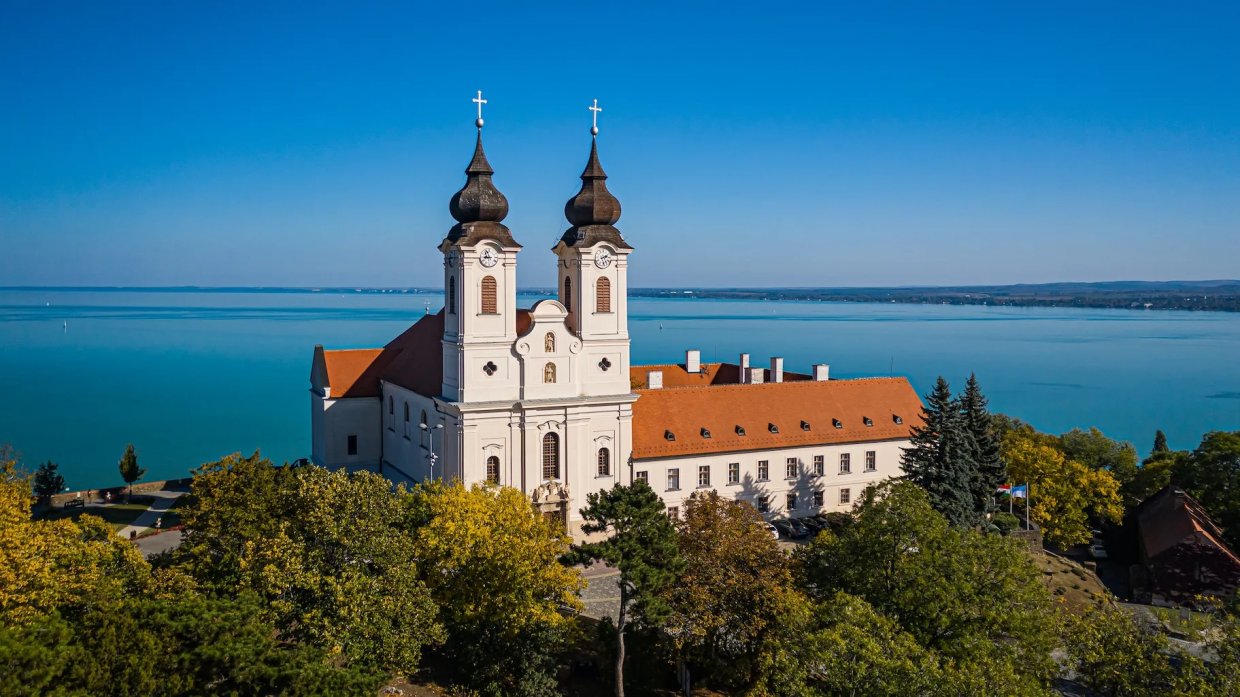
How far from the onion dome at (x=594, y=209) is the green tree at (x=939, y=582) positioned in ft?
52.1

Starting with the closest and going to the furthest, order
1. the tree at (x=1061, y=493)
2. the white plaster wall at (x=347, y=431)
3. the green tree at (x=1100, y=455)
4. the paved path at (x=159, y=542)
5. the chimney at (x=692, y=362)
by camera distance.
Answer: the paved path at (x=159, y=542) < the tree at (x=1061, y=493) < the white plaster wall at (x=347, y=431) < the green tree at (x=1100, y=455) < the chimney at (x=692, y=362)

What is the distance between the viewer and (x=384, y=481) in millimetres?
22281

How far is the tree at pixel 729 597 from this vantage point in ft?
68.4

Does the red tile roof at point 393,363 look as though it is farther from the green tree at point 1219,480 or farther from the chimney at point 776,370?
the green tree at point 1219,480

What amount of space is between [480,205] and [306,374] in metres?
82.1

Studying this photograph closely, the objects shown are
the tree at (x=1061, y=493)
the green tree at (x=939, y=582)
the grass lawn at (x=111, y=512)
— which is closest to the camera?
the green tree at (x=939, y=582)

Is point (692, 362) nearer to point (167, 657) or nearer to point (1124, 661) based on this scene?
point (1124, 661)

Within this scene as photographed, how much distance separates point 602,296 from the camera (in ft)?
117

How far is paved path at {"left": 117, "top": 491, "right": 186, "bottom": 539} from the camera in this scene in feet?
115

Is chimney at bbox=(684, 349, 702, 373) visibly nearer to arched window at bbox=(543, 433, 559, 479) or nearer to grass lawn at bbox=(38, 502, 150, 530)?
arched window at bbox=(543, 433, 559, 479)

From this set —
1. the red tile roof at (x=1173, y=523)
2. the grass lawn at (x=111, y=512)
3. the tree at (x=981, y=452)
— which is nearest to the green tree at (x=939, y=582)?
the tree at (x=981, y=452)

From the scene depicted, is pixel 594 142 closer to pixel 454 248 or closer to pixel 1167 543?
pixel 454 248

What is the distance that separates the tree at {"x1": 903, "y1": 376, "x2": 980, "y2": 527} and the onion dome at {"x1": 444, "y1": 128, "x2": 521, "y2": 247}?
16.6m

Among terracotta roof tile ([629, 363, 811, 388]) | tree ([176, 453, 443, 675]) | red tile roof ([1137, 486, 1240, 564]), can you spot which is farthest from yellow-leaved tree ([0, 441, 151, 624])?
red tile roof ([1137, 486, 1240, 564])
